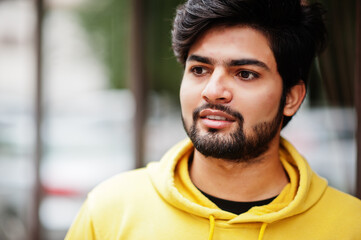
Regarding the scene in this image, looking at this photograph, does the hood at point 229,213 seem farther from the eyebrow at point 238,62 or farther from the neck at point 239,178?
the eyebrow at point 238,62

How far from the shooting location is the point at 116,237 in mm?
1941

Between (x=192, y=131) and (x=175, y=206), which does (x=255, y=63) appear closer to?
(x=192, y=131)

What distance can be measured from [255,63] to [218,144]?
0.40m

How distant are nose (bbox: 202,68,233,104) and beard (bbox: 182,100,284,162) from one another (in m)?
0.03

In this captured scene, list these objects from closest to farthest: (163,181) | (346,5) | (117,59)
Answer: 1. (163,181)
2. (346,5)
3. (117,59)

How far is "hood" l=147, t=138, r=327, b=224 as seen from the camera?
1.87 meters

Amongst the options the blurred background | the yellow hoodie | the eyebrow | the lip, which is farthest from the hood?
the blurred background

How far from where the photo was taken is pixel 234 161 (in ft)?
6.66

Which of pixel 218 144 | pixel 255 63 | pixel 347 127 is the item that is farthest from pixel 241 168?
pixel 347 127

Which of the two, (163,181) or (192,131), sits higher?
(192,131)

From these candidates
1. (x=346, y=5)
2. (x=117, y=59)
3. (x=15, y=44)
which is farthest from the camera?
(x=15, y=44)

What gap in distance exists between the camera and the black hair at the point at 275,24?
76.9 inches

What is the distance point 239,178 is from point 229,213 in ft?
0.73

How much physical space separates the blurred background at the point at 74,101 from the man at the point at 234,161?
76.0 inches
